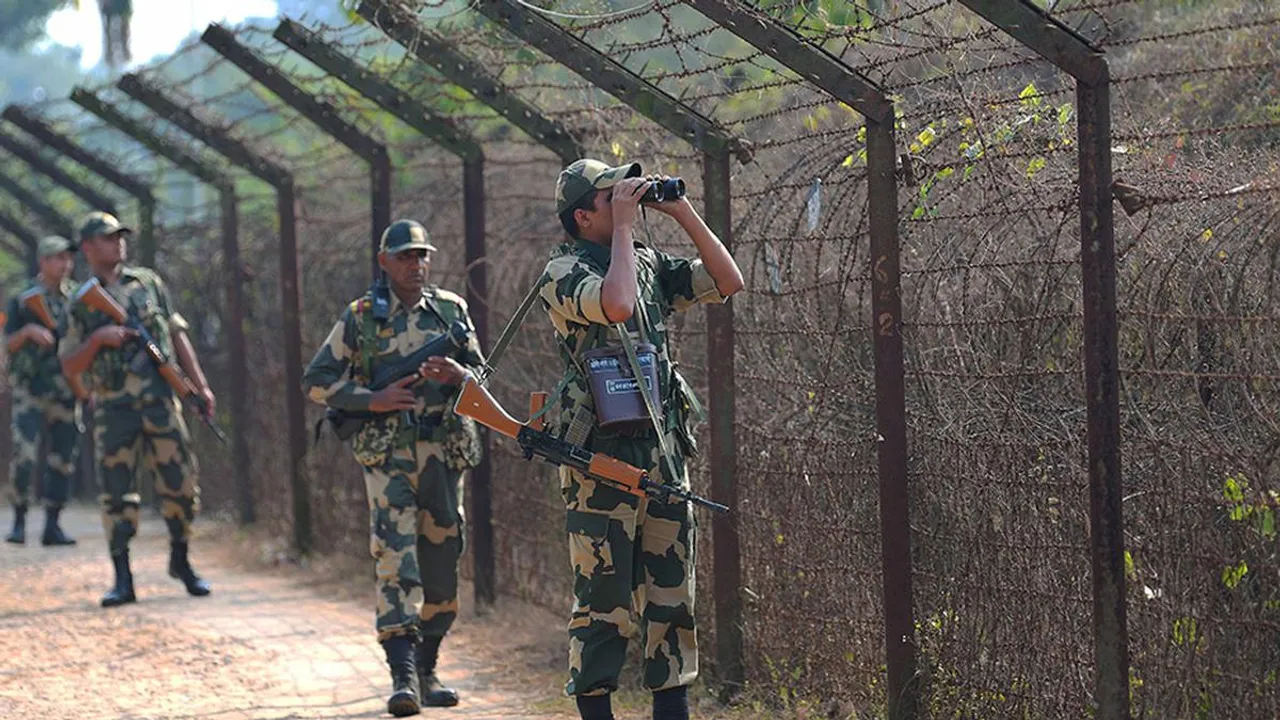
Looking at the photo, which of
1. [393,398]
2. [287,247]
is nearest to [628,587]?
[393,398]

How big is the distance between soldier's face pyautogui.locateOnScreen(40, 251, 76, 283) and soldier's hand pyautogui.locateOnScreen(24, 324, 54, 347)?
33 centimetres

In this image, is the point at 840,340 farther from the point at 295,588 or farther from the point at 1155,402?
the point at 295,588

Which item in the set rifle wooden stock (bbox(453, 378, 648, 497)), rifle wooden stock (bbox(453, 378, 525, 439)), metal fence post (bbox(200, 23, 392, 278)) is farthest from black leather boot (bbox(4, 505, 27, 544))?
rifle wooden stock (bbox(453, 378, 648, 497))

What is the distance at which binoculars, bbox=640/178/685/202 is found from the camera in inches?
181

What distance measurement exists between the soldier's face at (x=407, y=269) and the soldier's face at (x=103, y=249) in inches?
111

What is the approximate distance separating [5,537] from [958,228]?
904 centimetres

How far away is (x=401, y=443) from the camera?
6152 millimetres

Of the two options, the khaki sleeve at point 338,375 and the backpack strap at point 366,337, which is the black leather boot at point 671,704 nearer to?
the khaki sleeve at point 338,375

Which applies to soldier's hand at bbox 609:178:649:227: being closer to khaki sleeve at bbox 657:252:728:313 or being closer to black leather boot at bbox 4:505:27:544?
khaki sleeve at bbox 657:252:728:313

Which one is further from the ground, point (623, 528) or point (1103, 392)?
point (1103, 392)

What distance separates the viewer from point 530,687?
22.0ft

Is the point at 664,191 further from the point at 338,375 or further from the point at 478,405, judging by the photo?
the point at 338,375

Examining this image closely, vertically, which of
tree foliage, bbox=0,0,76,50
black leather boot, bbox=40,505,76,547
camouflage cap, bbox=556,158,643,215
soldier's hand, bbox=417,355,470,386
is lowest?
black leather boot, bbox=40,505,76,547

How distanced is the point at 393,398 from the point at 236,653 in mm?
1966
